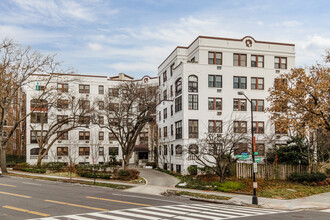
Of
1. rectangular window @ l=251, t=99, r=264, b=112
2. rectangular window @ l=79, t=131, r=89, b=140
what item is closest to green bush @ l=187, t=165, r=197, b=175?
rectangular window @ l=251, t=99, r=264, b=112

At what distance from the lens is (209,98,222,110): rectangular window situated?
139 ft

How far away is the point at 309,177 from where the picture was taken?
29.2 meters

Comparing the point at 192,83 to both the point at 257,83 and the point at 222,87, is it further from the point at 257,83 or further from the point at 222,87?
the point at 257,83

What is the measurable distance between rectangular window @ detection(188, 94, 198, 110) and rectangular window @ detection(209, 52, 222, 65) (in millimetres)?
5194

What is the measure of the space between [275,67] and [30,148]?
43.2 metres

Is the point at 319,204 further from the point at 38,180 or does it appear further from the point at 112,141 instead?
the point at 112,141

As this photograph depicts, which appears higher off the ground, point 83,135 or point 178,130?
point 178,130

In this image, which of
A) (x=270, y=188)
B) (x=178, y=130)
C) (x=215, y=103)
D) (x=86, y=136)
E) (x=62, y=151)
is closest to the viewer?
(x=270, y=188)

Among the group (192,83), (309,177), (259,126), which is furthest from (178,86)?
(309,177)

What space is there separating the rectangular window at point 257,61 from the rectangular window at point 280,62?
217 centimetres

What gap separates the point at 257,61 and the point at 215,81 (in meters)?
6.57

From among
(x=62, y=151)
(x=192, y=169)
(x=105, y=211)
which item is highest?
(x=62, y=151)

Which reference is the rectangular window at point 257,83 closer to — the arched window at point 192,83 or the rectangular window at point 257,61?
the rectangular window at point 257,61

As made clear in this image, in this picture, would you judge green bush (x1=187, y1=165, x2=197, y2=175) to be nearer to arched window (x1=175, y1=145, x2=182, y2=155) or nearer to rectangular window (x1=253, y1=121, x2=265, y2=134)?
arched window (x1=175, y1=145, x2=182, y2=155)
